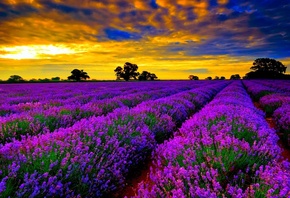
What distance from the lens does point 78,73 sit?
7294 centimetres

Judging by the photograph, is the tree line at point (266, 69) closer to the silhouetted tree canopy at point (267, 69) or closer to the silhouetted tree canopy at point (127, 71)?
the silhouetted tree canopy at point (267, 69)

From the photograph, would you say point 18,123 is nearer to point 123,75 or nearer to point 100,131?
point 100,131

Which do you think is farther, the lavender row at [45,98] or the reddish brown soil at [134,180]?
the lavender row at [45,98]

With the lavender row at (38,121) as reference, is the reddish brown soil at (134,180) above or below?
below

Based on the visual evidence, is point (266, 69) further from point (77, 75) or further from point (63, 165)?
point (63, 165)

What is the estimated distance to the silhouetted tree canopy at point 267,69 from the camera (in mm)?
77162

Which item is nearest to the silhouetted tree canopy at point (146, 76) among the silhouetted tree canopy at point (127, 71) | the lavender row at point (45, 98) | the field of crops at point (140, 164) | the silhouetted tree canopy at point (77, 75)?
the silhouetted tree canopy at point (127, 71)

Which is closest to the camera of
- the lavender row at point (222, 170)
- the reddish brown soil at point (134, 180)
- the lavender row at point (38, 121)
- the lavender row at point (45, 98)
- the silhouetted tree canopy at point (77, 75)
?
the lavender row at point (222, 170)

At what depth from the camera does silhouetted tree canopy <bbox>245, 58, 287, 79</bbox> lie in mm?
77162

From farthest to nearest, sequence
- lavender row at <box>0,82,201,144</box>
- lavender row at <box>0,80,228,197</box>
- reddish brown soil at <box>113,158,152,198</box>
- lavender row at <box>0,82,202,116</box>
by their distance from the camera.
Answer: lavender row at <box>0,82,202,116</box>, lavender row at <box>0,82,201,144</box>, reddish brown soil at <box>113,158,152,198</box>, lavender row at <box>0,80,228,197</box>

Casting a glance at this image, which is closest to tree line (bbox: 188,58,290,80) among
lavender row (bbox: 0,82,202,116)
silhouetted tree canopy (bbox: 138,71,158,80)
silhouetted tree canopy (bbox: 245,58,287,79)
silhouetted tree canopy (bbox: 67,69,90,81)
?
silhouetted tree canopy (bbox: 245,58,287,79)

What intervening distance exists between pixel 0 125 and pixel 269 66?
8702cm

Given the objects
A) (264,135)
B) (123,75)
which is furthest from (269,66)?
(264,135)

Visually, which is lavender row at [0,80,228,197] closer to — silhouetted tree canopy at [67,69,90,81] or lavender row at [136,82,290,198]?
lavender row at [136,82,290,198]
